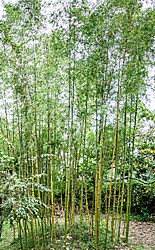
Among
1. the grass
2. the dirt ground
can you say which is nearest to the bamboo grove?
the grass

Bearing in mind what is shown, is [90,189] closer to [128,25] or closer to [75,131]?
[75,131]

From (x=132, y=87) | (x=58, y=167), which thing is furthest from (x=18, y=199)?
(x=58, y=167)

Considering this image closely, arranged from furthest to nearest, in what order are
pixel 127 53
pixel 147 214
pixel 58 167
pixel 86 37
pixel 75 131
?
1. pixel 147 214
2. pixel 58 167
3. pixel 75 131
4. pixel 127 53
5. pixel 86 37

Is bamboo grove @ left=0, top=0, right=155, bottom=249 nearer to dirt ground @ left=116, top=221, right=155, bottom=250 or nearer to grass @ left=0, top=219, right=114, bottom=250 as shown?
grass @ left=0, top=219, right=114, bottom=250

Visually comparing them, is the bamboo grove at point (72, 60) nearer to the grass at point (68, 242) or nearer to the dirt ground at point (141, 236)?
the grass at point (68, 242)

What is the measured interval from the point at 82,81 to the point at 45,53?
1.95 feet

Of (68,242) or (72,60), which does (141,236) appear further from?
(72,60)

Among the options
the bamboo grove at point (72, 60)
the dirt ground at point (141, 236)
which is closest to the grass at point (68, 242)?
the bamboo grove at point (72, 60)

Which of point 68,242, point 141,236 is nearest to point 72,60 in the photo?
point 68,242

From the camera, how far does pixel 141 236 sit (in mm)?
4961

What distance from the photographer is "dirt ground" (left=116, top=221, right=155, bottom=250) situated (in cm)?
423

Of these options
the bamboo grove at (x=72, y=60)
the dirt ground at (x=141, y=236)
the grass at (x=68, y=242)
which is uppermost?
the bamboo grove at (x=72, y=60)

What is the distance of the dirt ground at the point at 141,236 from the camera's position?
13.9ft

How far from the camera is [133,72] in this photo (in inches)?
140
